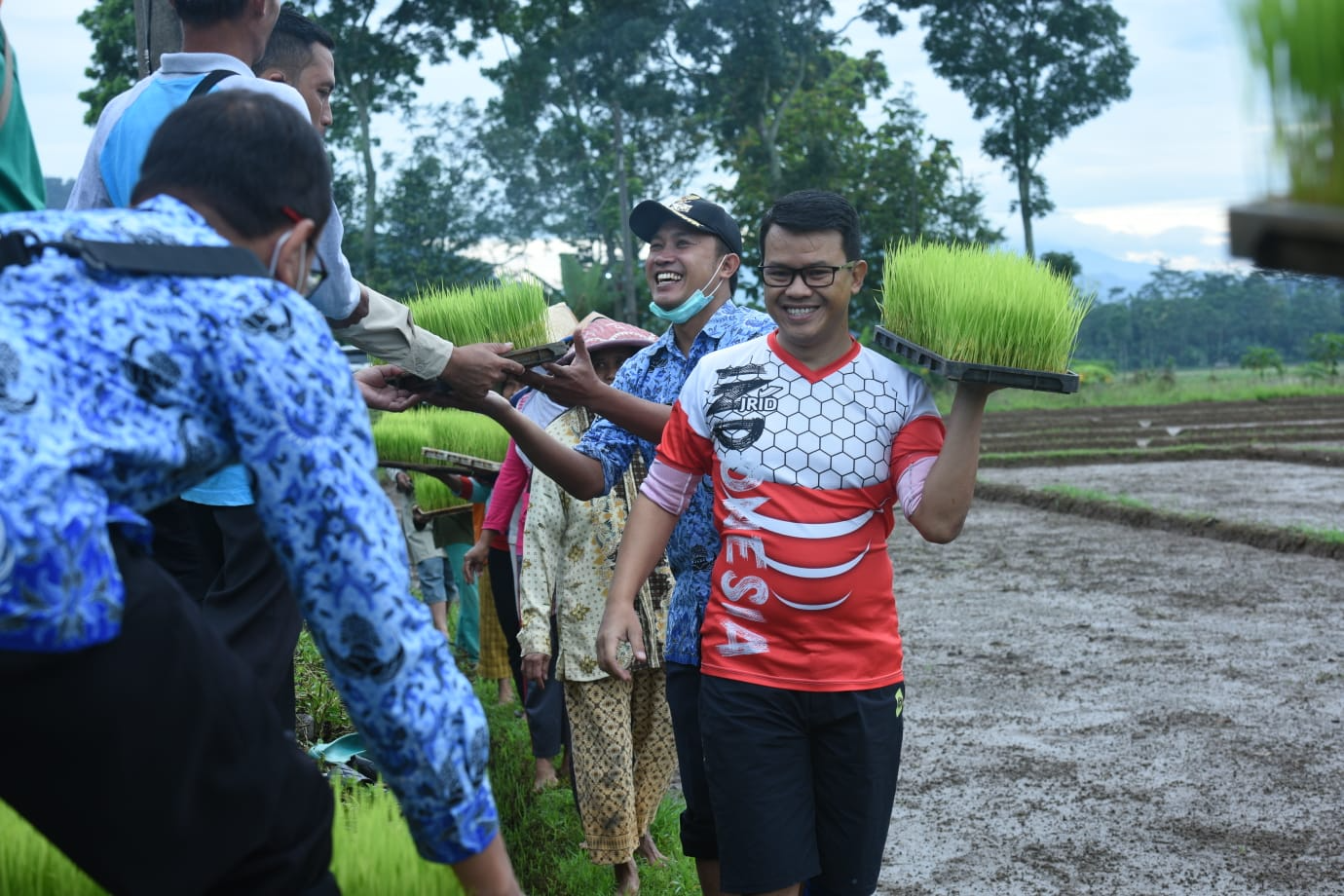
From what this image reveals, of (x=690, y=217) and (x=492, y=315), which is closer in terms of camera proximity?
(x=492, y=315)

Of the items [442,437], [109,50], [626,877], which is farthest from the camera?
[109,50]

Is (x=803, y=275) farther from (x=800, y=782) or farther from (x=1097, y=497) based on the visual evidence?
(x=1097, y=497)

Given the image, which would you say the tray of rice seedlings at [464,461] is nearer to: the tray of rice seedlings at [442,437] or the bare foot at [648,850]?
the tray of rice seedlings at [442,437]

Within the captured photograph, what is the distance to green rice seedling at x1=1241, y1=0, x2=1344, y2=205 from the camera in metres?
1.12

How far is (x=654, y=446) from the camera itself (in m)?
4.35

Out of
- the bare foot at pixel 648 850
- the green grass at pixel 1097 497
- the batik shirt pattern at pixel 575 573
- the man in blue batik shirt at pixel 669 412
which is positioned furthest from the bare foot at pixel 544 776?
the green grass at pixel 1097 497

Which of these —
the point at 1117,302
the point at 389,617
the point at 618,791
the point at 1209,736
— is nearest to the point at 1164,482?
the point at 1209,736

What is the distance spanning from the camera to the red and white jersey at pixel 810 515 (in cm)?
350

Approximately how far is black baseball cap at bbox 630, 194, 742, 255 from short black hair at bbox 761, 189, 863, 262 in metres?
0.82

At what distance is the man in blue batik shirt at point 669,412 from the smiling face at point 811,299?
0.55 meters

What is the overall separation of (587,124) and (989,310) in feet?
135

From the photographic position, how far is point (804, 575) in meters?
3.48

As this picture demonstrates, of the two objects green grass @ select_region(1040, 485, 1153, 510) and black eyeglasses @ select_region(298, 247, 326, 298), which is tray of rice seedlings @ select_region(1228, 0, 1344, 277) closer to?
black eyeglasses @ select_region(298, 247, 326, 298)

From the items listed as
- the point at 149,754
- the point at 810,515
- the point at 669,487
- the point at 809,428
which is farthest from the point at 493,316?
the point at 149,754
